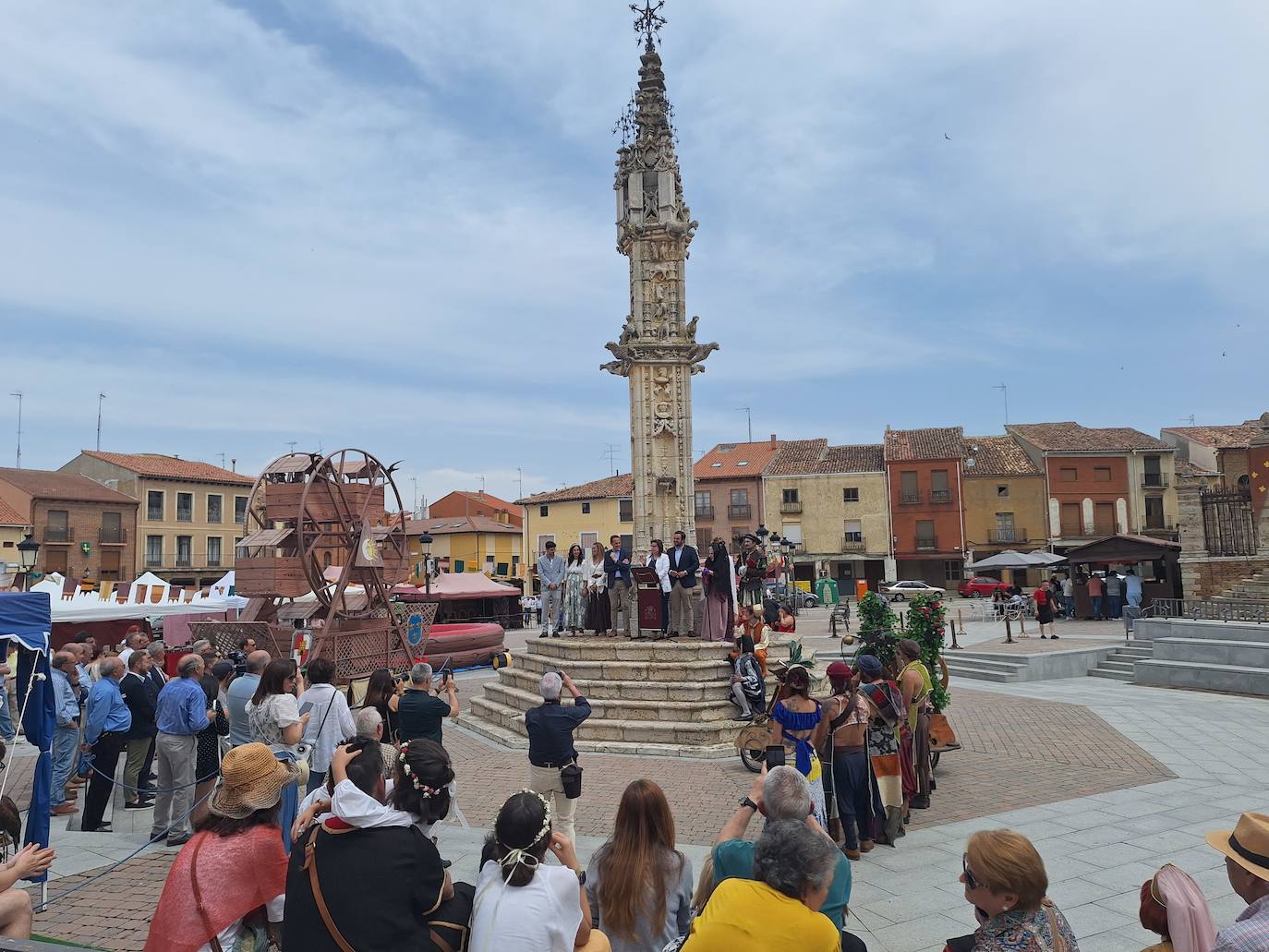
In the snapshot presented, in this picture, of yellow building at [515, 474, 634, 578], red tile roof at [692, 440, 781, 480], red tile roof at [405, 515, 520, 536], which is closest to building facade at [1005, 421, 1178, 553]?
red tile roof at [692, 440, 781, 480]

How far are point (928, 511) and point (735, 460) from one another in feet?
37.0

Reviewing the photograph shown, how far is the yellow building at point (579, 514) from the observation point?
4759 centimetres

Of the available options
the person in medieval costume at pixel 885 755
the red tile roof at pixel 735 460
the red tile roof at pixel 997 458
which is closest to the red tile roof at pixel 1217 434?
the red tile roof at pixel 997 458

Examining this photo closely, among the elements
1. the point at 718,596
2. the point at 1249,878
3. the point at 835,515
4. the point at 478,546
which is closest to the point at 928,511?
the point at 835,515

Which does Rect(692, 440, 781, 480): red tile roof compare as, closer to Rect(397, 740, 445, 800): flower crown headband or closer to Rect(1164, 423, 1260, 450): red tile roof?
Rect(1164, 423, 1260, 450): red tile roof

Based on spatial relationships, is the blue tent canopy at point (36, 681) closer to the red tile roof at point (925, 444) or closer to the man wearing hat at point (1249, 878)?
the man wearing hat at point (1249, 878)

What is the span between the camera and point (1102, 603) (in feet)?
85.4

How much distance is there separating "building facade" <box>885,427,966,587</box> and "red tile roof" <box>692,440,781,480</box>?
23.0ft

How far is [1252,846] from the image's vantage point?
2656 mm

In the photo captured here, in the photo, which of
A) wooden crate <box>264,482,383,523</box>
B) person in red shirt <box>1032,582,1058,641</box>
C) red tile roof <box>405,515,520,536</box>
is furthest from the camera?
red tile roof <box>405,515,520,536</box>


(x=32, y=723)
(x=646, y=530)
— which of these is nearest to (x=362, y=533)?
(x=646, y=530)

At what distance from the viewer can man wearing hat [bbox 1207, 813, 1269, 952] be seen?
2457mm

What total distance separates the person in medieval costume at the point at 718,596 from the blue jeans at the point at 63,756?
767 cm

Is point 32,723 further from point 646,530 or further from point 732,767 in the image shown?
point 646,530
